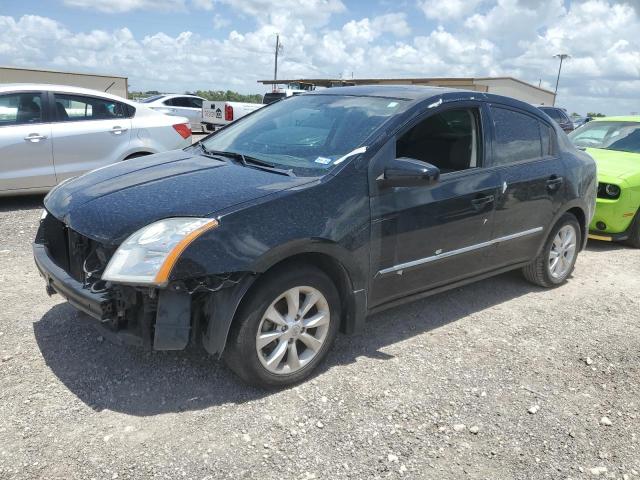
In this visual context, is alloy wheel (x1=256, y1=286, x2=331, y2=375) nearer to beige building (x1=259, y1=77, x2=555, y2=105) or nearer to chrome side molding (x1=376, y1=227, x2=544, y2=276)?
chrome side molding (x1=376, y1=227, x2=544, y2=276)

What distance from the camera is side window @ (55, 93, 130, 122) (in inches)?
279

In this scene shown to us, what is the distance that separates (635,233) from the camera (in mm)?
6855

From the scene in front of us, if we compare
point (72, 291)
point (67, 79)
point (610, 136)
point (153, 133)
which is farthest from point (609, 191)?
point (67, 79)

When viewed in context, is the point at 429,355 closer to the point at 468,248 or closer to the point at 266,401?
the point at 468,248

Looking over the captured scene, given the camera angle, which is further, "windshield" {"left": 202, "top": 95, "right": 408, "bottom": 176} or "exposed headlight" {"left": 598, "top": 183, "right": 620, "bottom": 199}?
"exposed headlight" {"left": 598, "top": 183, "right": 620, "bottom": 199}

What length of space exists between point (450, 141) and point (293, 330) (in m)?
1.89

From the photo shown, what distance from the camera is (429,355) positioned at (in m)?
3.81

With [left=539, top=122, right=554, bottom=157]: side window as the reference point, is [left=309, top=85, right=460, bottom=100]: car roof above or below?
above

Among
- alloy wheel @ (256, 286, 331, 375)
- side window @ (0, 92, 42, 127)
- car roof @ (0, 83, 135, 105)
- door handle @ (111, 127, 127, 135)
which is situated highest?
car roof @ (0, 83, 135, 105)

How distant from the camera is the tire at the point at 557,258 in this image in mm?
4992

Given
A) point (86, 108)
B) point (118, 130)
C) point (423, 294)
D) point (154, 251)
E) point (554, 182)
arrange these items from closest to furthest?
point (154, 251) → point (423, 294) → point (554, 182) → point (86, 108) → point (118, 130)

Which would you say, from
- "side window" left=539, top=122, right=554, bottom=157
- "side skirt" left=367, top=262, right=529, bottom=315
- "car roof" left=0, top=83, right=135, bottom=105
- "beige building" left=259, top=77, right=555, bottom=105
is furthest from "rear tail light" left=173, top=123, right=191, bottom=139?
"beige building" left=259, top=77, right=555, bottom=105

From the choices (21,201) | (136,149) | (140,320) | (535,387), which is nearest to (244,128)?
(140,320)

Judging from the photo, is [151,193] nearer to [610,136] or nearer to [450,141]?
[450,141]
